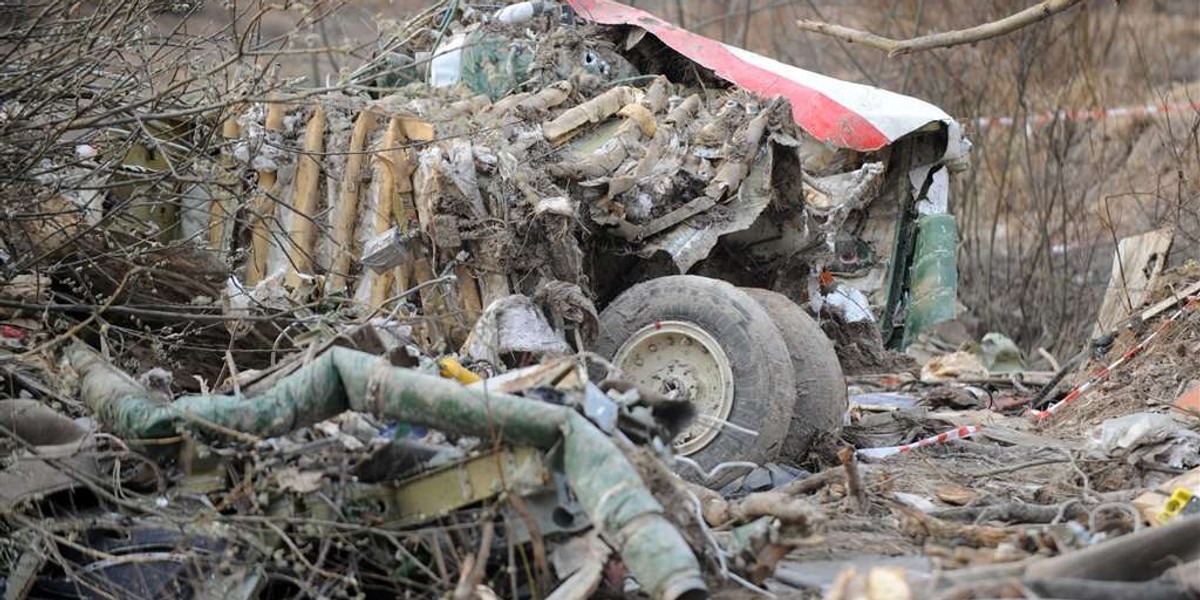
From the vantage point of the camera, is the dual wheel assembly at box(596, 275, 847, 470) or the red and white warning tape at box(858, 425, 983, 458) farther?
the red and white warning tape at box(858, 425, 983, 458)

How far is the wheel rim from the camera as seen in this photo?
7195 mm

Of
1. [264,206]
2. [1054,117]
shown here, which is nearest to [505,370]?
[264,206]

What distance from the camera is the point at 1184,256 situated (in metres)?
11.8

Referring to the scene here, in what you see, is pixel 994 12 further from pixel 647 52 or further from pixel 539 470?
pixel 539 470

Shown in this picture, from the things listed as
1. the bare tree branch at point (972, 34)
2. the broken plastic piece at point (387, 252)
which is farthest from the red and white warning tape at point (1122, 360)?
the broken plastic piece at point (387, 252)

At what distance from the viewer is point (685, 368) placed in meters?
7.47

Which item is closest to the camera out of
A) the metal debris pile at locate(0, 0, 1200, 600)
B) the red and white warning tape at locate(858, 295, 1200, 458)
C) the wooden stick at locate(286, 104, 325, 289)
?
the metal debris pile at locate(0, 0, 1200, 600)

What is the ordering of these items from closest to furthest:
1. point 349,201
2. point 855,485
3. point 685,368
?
point 855,485, point 685,368, point 349,201

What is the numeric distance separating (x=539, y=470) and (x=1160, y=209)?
10.9 m

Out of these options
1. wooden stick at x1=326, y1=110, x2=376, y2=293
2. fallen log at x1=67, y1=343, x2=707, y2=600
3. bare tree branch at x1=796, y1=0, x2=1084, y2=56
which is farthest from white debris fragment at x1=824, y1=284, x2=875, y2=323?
fallen log at x1=67, y1=343, x2=707, y2=600

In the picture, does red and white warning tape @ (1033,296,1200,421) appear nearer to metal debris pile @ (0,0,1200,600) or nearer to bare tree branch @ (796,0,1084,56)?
metal debris pile @ (0,0,1200,600)

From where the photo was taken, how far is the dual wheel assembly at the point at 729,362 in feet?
23.3

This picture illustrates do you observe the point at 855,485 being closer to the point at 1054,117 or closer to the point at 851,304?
the point at 851,304

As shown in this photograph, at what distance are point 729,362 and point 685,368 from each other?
13.4 inches
